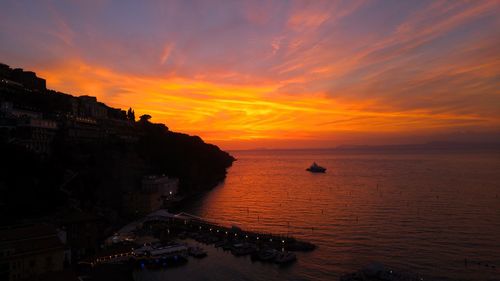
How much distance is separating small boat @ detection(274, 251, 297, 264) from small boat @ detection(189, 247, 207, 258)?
7180 millimetres

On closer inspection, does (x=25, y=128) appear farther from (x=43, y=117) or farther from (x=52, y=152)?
(x=43, y=117)

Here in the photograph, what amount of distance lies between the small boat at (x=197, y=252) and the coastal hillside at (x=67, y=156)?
41.4ft

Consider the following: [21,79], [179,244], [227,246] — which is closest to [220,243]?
[227,246]

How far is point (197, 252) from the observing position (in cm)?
3678

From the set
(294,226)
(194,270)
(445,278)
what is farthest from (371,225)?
(194,270)

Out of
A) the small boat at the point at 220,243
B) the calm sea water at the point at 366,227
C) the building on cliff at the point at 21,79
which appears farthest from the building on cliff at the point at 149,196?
the building on cliff at the point at 21,79

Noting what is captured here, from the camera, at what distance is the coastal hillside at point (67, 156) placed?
35.4 metres

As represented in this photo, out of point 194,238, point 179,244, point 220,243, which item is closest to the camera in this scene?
point 179,244

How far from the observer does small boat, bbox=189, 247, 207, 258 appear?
36431mm

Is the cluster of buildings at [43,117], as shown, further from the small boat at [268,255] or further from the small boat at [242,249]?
the small boat at [268,255]

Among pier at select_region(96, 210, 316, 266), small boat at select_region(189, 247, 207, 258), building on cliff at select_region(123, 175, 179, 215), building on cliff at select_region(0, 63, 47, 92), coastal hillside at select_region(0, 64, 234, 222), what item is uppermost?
building on cliff at select_region(0, 63, 47, 92)

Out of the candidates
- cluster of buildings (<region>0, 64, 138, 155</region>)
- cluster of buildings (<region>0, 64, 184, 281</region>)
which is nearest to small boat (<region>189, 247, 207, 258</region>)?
cluster of buildings (<region>0, 64, 184, 281</region>)

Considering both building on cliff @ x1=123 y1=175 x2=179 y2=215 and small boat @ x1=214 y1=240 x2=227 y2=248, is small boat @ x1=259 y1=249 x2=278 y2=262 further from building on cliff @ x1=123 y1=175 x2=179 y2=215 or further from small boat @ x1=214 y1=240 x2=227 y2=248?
building on cliff @ x1=123 y1=175 x2=179 y2=215

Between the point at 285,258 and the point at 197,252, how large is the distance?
8607 mm
